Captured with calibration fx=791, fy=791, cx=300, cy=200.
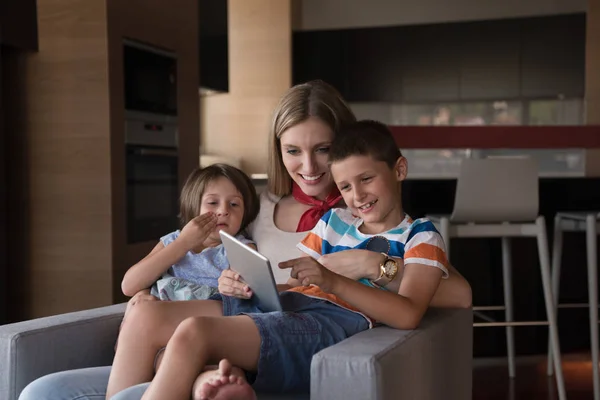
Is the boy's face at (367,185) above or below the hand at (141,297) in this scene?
above

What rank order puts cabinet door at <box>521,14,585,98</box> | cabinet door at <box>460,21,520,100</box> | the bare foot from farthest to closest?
cabinet door at <box>460,21,520,100</box>, cabinet door at <box>521,14,585,98</box>, the bare foot

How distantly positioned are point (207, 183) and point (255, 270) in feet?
1.88

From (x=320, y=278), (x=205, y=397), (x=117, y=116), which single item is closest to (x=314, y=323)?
(x=320, y=278)

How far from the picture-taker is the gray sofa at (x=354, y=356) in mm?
1340

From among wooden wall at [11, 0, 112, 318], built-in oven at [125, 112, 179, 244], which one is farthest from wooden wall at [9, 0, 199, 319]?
built-in oven at [125, 112, 179, 244]

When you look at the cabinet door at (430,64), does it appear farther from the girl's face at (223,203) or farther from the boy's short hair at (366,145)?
the boy's short hair at (366,145)

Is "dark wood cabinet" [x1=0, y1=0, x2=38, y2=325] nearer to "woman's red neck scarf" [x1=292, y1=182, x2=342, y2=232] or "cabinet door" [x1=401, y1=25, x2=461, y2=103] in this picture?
"woman's red neck scarf" [x1=292, y1=182, x2=342, y2=232]

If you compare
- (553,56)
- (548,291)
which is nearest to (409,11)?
(553,56)

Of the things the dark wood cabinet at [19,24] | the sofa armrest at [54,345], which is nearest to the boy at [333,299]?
the sofa armrest at [54,345]

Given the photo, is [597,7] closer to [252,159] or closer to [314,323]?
[252,159]

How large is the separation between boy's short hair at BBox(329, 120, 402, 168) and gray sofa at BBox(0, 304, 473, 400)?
1.19 ft

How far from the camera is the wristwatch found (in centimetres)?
166

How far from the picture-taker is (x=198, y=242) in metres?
1.85

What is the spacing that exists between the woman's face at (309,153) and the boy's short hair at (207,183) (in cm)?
14
